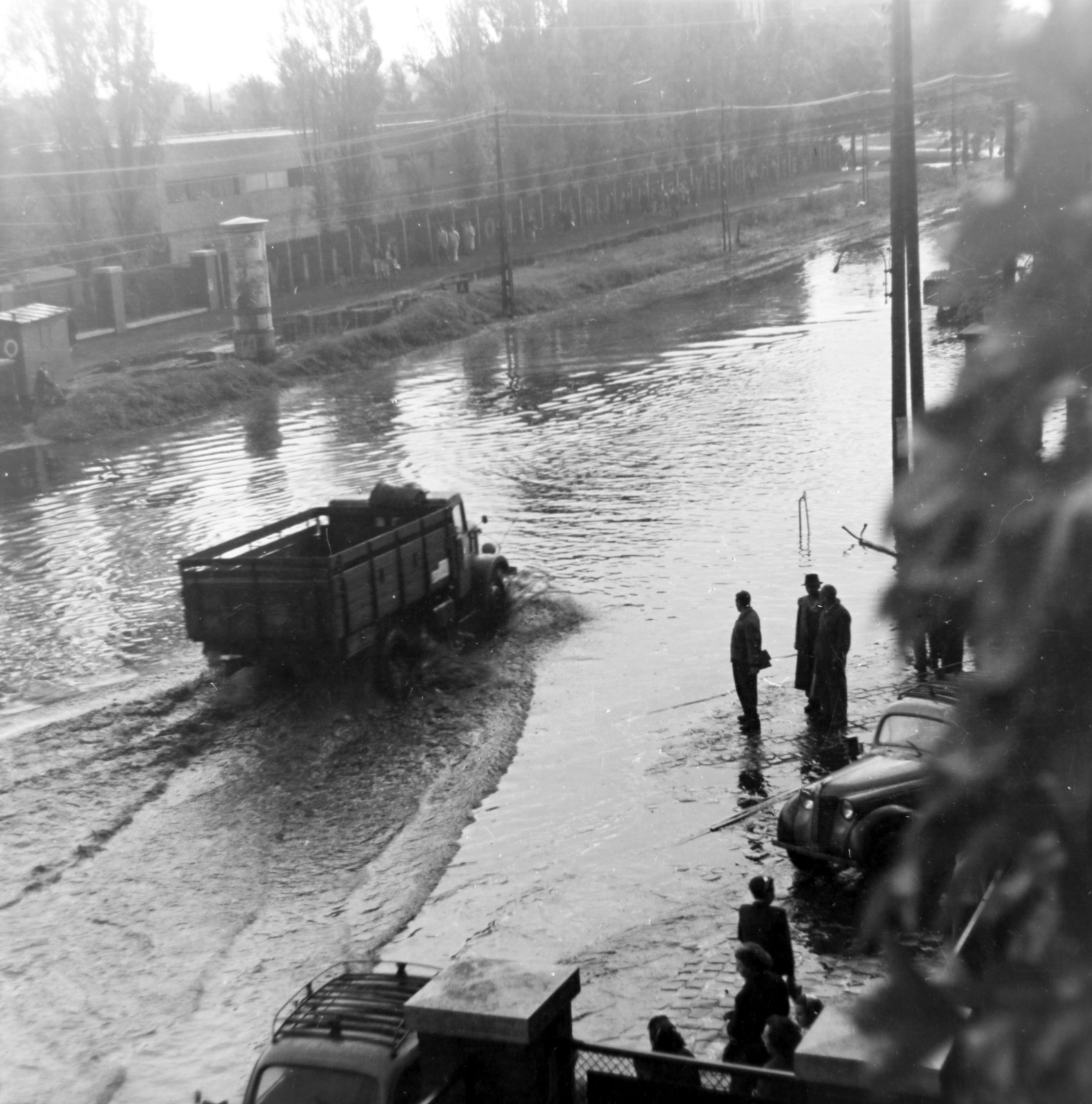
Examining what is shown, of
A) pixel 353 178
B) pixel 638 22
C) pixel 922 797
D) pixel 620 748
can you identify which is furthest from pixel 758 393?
pixel 638 22

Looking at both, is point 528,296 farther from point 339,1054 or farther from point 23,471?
point 339,1054

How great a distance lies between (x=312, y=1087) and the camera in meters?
5.77

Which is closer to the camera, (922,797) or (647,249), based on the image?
(922,797)

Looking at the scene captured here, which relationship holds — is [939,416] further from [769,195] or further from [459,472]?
[769,195]

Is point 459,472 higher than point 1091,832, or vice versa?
point 1091,832

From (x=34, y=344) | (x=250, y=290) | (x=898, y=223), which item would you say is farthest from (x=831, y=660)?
(x=250, y=290)

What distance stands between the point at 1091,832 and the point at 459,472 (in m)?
25.4

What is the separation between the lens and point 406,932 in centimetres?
995

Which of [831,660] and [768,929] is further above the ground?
[768,929]

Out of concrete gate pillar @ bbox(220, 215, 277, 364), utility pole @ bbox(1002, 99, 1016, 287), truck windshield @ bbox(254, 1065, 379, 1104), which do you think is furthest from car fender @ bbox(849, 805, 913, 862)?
concrete gate pillar @ bbox(220, 215, 277, 364)

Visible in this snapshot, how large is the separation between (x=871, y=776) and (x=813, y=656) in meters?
3.60

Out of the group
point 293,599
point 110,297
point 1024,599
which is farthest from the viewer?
point 110,297

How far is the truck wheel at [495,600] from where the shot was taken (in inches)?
707

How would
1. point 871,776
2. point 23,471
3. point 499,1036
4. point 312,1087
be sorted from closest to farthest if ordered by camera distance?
point 499,1036 < point 312,1087 < point 871,776 < point 23,471
